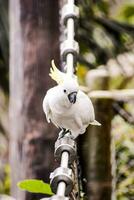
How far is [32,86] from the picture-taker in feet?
5.16

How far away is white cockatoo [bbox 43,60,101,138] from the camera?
83 centimetres

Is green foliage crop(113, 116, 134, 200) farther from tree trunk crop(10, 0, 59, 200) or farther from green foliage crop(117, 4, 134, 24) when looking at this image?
green foliage crop(117, 4, 134, 24)

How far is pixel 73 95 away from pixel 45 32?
79 cm

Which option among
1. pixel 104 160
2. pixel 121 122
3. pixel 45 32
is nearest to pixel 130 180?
pixel 121 122

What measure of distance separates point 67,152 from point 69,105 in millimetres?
75

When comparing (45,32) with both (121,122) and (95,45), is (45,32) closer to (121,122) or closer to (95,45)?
(121,122)

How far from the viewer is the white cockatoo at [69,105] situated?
32.7 inches

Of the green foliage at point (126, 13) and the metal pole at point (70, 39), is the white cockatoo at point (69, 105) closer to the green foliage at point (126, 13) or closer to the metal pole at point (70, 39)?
the metal pole at point (70, 39)

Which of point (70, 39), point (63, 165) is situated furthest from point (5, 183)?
point (63, 165)

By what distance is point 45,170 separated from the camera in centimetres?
151

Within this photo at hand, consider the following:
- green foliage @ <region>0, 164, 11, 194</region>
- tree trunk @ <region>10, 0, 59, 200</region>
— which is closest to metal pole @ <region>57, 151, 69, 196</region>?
tree trunk @ <region>10, 0, 59, 200</region>

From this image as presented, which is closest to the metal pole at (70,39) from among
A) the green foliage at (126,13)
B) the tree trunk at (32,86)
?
the tree trunk at (32,86)

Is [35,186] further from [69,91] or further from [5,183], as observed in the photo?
[5,183]

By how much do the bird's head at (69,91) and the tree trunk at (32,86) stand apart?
0.70 meters
